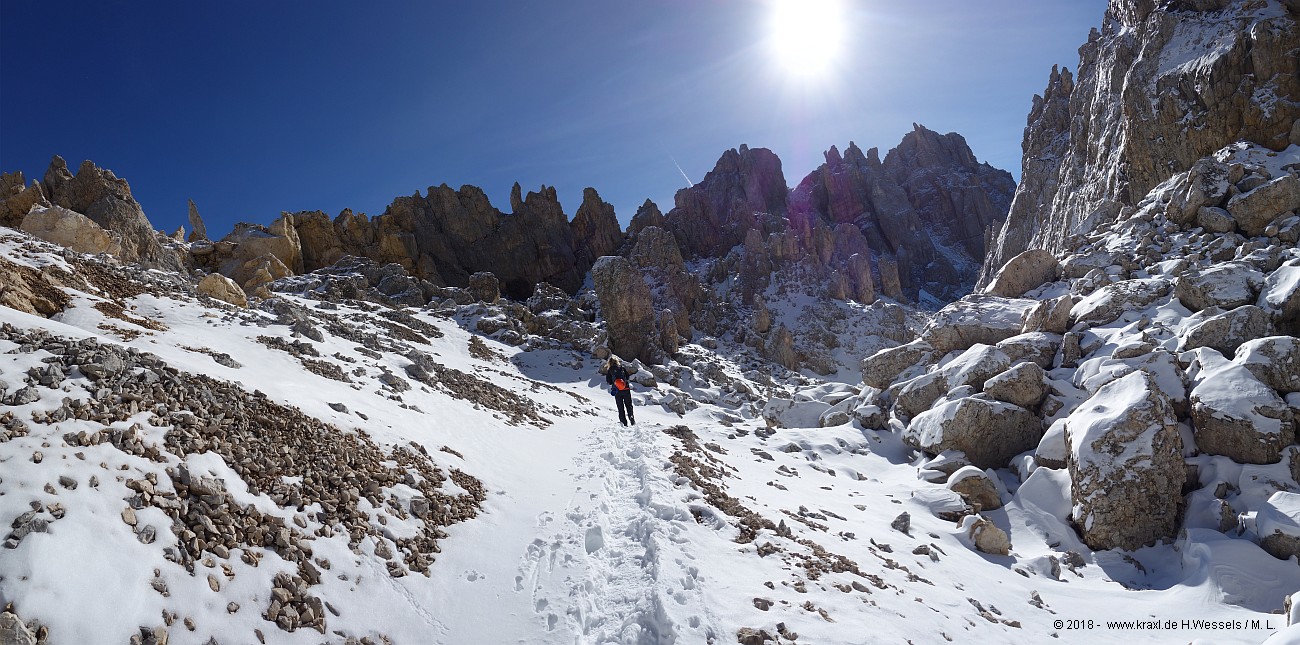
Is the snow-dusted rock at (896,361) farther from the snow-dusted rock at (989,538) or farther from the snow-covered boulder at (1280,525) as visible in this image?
the snow-covered boulder at (1280,525)

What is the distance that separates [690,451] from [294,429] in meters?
10.3

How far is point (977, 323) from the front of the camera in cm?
2056

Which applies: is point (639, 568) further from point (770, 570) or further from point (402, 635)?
point (402, 635)

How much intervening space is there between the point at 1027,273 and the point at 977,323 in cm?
574

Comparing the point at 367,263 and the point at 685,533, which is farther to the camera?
the point at 367,263

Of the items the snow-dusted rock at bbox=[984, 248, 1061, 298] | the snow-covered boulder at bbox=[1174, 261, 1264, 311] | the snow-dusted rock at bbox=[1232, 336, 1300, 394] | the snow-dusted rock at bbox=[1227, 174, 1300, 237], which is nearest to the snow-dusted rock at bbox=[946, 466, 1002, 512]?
the snow-dusted rock at bbox=[1232, 336, 1300, 394]

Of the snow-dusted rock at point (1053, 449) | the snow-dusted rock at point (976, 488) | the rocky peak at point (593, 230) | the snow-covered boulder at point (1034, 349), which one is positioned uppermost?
the rocky peak at point (593, 230)

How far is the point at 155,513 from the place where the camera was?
5.09 meters

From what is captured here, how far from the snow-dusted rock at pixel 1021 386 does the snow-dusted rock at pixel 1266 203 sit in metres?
12.1

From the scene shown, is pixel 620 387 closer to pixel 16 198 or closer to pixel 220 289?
pixel 220 289

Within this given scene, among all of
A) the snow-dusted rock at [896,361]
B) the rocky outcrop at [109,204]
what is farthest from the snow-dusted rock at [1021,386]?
the rocky outcrop at [109,204]

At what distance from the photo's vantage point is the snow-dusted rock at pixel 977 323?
66.2 ft

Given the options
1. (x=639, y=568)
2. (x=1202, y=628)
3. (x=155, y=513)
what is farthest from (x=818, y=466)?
(x=155, y=513)

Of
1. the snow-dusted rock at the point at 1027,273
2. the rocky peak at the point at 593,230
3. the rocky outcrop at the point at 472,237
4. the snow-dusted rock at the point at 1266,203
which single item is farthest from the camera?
the rocky peak at the point at 593,230
